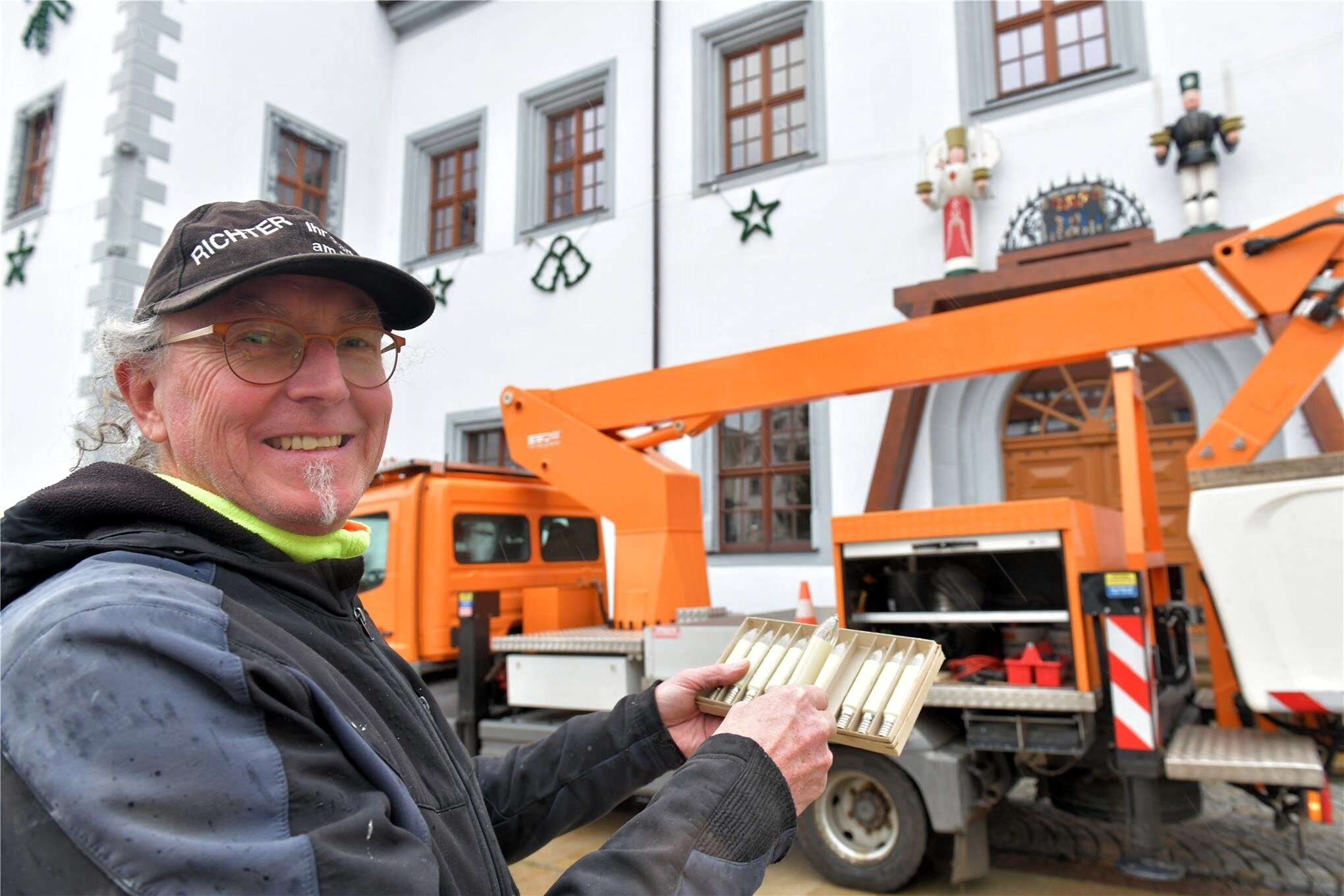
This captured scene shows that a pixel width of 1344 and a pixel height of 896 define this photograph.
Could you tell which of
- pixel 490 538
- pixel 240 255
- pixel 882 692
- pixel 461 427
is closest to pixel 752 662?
pixel 882 692

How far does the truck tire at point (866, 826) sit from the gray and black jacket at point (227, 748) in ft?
10.5

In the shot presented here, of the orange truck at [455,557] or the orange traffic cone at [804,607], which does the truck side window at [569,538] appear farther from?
the orange traffic cone at [804,607]

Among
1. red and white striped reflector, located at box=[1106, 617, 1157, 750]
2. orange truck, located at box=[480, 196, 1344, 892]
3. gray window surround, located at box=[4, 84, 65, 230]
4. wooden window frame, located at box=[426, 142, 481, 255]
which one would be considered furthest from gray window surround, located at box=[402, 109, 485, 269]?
red and white striped reflector, located at box=[1106, 617, 1157, 750]

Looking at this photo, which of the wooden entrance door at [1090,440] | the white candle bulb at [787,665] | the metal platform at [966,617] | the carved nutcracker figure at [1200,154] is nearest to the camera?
the white candle bulb at [787,665]

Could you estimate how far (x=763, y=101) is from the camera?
9.57 meters

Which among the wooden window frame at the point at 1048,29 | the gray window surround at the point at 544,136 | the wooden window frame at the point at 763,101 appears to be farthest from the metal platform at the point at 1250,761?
the gray window surround at the point at 544,136

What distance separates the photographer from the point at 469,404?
10.9 metres

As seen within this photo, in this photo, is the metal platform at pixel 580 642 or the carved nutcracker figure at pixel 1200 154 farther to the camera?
the carved nutcracker figure at pixel 1200 154

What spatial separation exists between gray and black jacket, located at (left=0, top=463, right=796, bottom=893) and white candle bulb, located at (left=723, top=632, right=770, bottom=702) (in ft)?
1.48

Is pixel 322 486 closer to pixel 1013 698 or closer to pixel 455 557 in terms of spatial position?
pixel 1013 698

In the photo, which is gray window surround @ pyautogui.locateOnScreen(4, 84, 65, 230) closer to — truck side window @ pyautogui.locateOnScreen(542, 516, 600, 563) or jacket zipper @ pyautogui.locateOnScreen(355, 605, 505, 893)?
truck side window @ pyautogui.locateOnScreen(542, 516, 600, 563)

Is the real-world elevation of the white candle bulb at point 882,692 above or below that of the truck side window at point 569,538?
below

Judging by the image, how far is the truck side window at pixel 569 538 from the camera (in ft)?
20.9

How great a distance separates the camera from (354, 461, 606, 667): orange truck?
5535 millimetres
